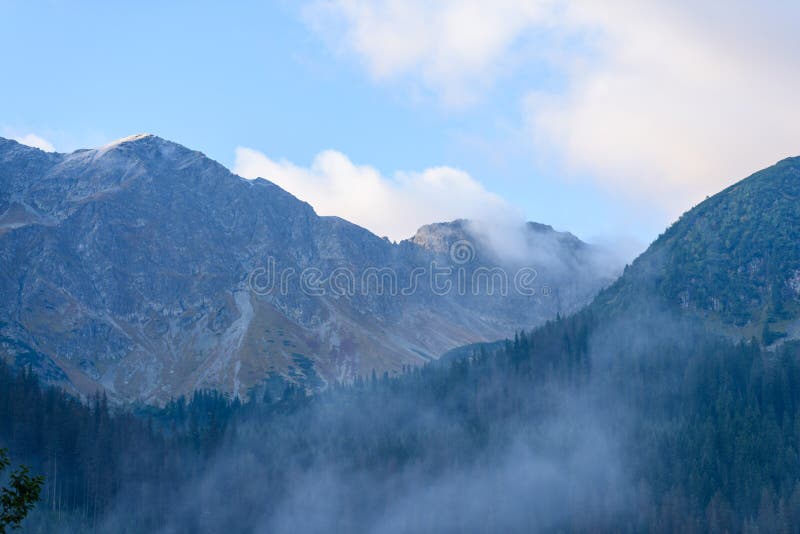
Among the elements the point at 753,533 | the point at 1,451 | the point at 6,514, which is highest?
the point at 1,451

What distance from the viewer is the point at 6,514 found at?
146 ft

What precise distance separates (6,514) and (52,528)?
549ft

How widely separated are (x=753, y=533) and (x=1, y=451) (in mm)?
188953

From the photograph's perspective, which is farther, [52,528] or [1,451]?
[52,528]

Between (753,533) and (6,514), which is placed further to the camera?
(753,533)

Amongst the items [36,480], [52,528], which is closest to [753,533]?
[52,528]

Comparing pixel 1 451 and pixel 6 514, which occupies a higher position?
pixel 1 451

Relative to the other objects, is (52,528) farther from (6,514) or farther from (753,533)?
(6,514)

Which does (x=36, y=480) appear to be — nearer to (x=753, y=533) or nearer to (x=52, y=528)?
(x=52, y=528)

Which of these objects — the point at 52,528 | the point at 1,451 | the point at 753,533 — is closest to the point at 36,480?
the point at 1,451

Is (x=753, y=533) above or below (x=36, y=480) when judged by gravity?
below

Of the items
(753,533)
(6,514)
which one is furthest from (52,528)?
(6,514)

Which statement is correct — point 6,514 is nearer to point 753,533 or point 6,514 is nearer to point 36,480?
point 36,480

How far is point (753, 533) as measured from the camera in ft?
655
